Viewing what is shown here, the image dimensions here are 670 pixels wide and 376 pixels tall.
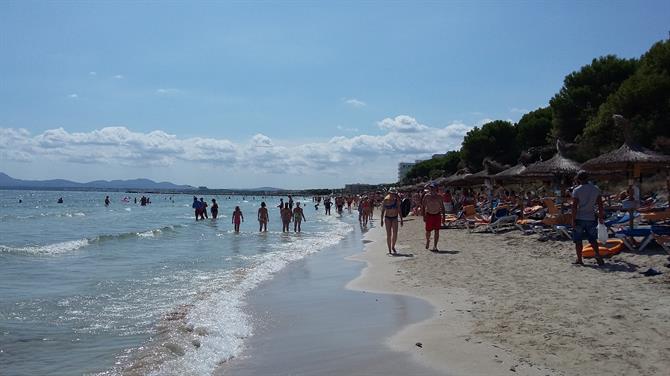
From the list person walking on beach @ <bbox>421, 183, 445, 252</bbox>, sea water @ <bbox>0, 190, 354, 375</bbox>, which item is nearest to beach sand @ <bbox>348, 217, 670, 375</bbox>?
person walking on beach @ <bbox>421, 183, 445, 252</bbox>

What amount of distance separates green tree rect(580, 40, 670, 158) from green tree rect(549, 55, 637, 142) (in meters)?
4.24

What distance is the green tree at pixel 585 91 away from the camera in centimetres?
3150

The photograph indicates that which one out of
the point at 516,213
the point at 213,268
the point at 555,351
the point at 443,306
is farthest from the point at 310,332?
the point at 516,213

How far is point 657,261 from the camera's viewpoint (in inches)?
296

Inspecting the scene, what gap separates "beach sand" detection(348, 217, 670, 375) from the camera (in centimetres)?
394

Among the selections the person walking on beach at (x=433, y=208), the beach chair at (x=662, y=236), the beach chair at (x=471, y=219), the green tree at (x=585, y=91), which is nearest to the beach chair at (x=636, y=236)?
the beach chair at (x=662, y=236)

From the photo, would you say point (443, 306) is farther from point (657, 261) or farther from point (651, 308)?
point (657, 261)

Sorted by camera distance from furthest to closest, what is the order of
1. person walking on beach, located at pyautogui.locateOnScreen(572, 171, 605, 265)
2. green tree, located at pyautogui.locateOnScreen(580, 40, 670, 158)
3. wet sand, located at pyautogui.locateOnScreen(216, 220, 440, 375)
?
1. green tree, located at pyautogui.locateOnScreen(580, 40, 670, 158)
2. person walking on beach, located at pyautogui.locateOnScreen(572, 171, 605, 265)
3. wet sand, located at pyautogui.locateOnScreen(216, 220, 440, 375)

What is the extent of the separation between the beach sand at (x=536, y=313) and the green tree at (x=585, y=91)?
25.6 metres

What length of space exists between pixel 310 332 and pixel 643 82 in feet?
81.1

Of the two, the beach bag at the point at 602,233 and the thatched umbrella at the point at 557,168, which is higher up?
the thatched umbrella at the point at 557,168

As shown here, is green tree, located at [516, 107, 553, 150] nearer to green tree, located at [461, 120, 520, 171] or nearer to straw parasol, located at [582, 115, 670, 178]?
green tree, located at [461, 120, 520, 171]

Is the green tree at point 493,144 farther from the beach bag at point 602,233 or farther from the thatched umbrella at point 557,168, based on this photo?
the beach bag at point 602,233

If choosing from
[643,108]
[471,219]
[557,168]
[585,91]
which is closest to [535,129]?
[585,91]
